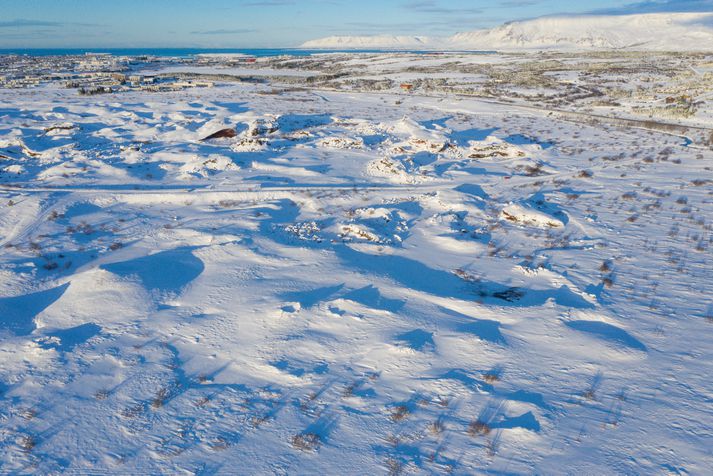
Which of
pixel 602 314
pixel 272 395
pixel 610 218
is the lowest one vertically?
pixel 272 395

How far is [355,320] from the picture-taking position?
10.8 metres

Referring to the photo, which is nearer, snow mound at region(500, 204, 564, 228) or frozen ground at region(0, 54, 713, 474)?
frozen ground at region(0, 54, 713, 474)

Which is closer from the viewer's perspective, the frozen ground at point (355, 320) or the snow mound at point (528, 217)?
the frozen ground at point (355, 320)

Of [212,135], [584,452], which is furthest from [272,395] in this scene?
[212,135]

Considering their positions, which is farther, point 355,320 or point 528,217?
point 528,217

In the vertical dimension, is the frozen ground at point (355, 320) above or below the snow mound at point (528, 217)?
below

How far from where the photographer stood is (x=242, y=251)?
1420 cm

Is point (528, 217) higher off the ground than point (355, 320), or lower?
higher

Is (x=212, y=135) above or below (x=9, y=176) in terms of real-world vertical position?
above

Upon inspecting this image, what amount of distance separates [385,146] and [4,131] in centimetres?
2746

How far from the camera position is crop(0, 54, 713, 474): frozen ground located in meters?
7.51

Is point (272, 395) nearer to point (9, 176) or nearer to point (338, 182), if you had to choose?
point (338, 182)

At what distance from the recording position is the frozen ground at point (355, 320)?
296 inches

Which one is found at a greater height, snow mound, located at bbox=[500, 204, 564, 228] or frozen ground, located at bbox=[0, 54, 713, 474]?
snow mound, located at bbox=[500, 204, 564, 228]
